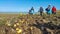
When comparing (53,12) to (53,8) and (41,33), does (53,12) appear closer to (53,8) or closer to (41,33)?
(53,8)

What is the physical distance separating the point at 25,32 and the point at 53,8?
1136 cm

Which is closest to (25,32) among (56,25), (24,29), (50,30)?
(24,29)

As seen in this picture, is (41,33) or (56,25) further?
(56,25)

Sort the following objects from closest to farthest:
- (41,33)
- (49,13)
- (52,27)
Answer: (41,33)
(52,27)
(49,13)

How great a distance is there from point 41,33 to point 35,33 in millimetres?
715

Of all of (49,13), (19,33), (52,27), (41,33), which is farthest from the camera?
(49,13)

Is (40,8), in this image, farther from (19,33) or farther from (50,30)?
(19,33)

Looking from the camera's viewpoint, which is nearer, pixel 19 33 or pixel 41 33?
pixel 19 33

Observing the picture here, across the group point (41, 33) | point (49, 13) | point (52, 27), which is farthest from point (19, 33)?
point (49, 13)

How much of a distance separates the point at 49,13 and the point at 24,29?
10327mm

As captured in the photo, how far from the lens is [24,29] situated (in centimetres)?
1639

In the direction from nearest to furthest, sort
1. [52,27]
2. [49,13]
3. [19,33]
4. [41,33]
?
[19,33], [41,33], [52,27], [49,13]

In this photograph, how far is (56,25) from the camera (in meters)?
18.2

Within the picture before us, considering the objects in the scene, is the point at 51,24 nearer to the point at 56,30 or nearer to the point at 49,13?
the point at 56,30
